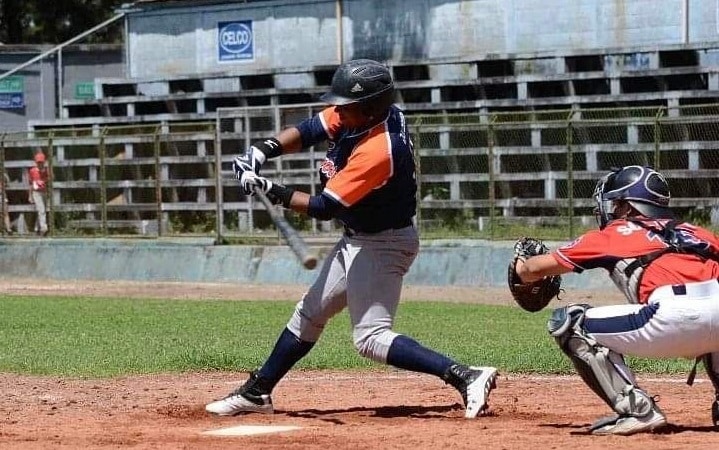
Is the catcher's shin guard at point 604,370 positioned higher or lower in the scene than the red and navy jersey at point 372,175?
lower

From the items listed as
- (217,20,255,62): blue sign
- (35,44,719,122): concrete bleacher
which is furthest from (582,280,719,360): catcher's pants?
(217,20,255,62): blue sign

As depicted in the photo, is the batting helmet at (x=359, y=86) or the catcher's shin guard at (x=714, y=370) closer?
the catcher's shin guard at (x=714, y=370)

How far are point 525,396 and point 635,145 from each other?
11.2 metres

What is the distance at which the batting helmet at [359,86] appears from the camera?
8.09 metres

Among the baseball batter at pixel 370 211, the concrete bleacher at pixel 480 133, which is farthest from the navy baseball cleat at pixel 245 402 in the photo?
the concrete bleacher at pixel 480 133

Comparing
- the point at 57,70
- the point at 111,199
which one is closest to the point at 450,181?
the point at 111,199

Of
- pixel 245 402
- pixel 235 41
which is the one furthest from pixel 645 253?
pixel 235 41

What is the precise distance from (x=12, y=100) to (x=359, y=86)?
1181 inches

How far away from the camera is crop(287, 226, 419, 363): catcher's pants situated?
8.23m

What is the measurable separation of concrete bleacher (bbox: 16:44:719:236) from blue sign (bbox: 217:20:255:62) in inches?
65.9

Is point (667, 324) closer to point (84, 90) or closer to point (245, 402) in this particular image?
point (245, 402)

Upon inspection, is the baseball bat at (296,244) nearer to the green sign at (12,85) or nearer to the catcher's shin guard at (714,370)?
the catcher's shin guard at (714,370)

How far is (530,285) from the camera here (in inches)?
308

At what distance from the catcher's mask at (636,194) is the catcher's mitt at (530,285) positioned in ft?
1.31
